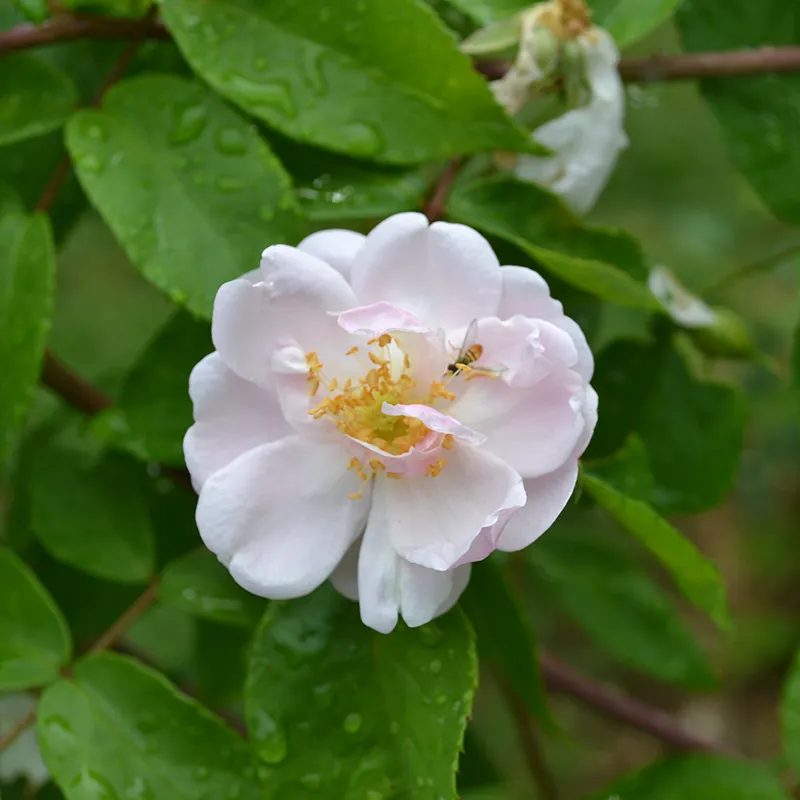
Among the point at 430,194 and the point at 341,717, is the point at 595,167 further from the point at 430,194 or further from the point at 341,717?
the point at 341,717

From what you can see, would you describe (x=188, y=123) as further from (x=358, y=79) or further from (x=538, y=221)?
(x=538, y=221)

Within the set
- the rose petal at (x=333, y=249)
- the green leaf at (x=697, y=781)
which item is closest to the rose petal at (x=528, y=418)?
the rose petal at (x=333, y=249)

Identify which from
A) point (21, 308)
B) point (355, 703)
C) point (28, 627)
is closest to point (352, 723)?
point (355, 703)

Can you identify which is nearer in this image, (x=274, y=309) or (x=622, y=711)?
(x=274, y=309)

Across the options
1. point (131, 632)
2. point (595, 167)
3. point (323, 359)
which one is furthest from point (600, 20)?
point (131, 632)

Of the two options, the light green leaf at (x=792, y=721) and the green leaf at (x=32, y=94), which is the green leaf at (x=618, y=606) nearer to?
the light green leaf at (x=792, y=721)

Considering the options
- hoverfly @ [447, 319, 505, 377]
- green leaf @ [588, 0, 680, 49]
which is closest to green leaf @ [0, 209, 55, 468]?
hoverfly @ [447, 319, 505, 377]
